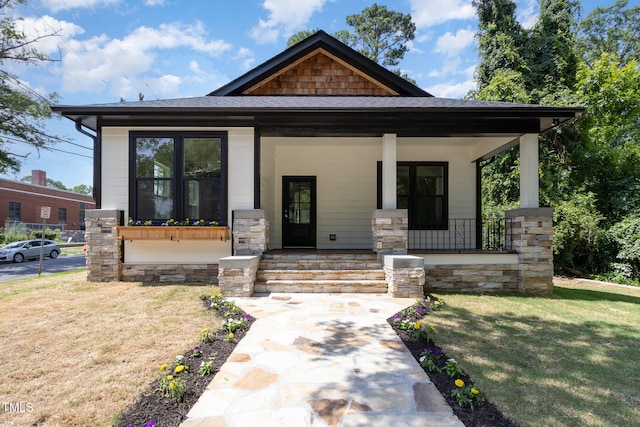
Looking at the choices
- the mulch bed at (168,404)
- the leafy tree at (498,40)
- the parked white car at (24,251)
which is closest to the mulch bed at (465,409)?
the mulch bed at (168,404)

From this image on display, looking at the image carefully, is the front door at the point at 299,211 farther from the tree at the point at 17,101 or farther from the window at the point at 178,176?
the tree at the point at 17,101

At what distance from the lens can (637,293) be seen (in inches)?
247

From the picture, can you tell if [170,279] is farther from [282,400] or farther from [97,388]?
[282,400]

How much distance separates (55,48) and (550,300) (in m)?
19.9

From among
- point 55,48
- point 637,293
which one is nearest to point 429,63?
point 637,293

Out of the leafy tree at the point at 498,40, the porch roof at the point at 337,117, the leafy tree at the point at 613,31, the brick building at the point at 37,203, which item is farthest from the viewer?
the brick building at the point at 37,203

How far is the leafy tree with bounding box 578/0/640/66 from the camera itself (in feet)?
58.4

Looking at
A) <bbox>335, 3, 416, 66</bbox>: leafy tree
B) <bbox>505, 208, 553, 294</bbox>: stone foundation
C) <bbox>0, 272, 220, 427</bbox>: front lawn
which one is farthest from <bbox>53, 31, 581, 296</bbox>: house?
<bbox>335, 3, 416, 66</bbox>: leafy tree

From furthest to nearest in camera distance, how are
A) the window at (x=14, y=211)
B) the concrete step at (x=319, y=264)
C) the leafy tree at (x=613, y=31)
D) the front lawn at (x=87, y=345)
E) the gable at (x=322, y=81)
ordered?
the window at (x=14, y=211) < the leafy tree at (x=613, y=31) < the gable at (x=322, y=81) < the concrete step at (x=319, y=264) < the front lawn at (x=87, y=345)

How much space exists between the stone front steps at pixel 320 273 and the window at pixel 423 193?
258 cm

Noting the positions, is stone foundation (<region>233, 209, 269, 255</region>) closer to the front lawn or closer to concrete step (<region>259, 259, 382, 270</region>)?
concrete step (<region>259, 259, 382, 270</region>)

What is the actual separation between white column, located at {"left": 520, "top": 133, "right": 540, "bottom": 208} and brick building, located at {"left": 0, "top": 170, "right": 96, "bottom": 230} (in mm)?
30380

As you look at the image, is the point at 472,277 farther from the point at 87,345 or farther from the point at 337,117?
the point at 87,345

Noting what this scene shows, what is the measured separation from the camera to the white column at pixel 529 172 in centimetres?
601
